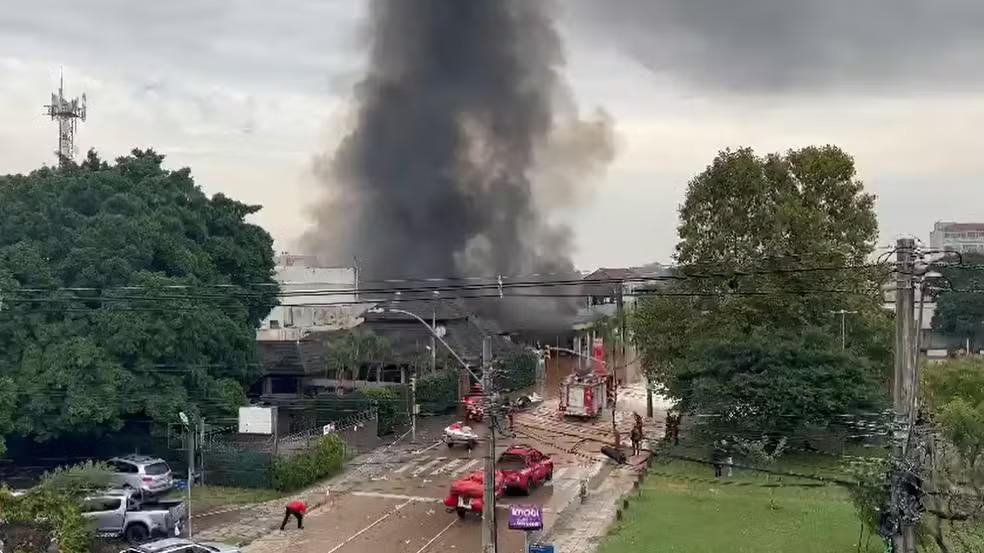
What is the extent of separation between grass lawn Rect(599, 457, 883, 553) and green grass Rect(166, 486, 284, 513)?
1035cm

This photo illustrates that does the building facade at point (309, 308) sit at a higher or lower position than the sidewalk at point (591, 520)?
higher

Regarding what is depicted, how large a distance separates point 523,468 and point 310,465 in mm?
6547

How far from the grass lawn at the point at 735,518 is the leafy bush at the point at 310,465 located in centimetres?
971

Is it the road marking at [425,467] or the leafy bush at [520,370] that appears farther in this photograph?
the leafy bush at [520,370]

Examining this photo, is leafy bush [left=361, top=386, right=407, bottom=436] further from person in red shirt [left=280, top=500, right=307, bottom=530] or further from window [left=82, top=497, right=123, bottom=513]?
window [left=82, top=497, right=123, bottom=513]

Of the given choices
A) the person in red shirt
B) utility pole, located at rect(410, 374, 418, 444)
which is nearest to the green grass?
the person in red shirt

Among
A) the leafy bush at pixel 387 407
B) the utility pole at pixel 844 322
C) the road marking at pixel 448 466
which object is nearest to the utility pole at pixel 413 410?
the leafy bush at pixel 387 407

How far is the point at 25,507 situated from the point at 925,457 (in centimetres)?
1633

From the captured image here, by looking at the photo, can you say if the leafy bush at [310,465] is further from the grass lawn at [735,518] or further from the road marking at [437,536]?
the grass lawn at [735,518]

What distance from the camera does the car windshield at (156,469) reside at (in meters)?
26.0

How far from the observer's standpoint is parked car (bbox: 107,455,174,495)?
25.3 metres

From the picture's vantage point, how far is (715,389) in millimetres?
30750

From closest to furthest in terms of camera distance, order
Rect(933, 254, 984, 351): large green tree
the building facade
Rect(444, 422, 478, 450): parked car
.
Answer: Rect(444, 422, 478, 450): parked car, the building facade, Rect(933, 254, 984, 351): large green tree

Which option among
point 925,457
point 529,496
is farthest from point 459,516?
point 925,457
